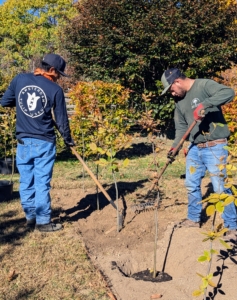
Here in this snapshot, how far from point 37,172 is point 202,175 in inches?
70.5

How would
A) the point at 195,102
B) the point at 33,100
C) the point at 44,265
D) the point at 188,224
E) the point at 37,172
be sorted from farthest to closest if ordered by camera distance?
the point at 188,224 < the point at 37,172 < the point at 33,100 < the point at 195,102 < the point at 44,265

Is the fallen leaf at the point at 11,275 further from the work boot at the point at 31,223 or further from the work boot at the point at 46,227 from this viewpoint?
the work boot at the point at 31,223

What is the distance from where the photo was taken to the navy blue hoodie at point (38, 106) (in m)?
4.73

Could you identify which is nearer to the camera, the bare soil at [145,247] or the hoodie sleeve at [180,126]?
the bare soil at [145,247]

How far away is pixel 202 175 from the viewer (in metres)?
4.93

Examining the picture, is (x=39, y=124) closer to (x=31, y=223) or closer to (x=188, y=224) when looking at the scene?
(x=31, y=223)

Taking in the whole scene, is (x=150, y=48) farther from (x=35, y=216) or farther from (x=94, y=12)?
(x=35, y=216)

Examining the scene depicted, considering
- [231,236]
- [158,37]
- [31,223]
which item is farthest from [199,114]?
[158,37]

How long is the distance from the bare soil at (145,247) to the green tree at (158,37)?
6.05 metres

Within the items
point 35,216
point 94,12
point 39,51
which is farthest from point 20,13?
point 35,216

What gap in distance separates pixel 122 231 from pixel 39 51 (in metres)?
34.1

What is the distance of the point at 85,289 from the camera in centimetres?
364

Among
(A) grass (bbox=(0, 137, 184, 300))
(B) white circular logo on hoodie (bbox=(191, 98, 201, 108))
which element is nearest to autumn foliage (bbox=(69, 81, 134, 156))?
(A) grass (bbox=(0, 137, 184, 300))

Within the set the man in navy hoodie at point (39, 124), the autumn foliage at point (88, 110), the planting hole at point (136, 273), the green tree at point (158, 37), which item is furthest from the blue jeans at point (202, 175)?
the green tree at point (158, 37)
